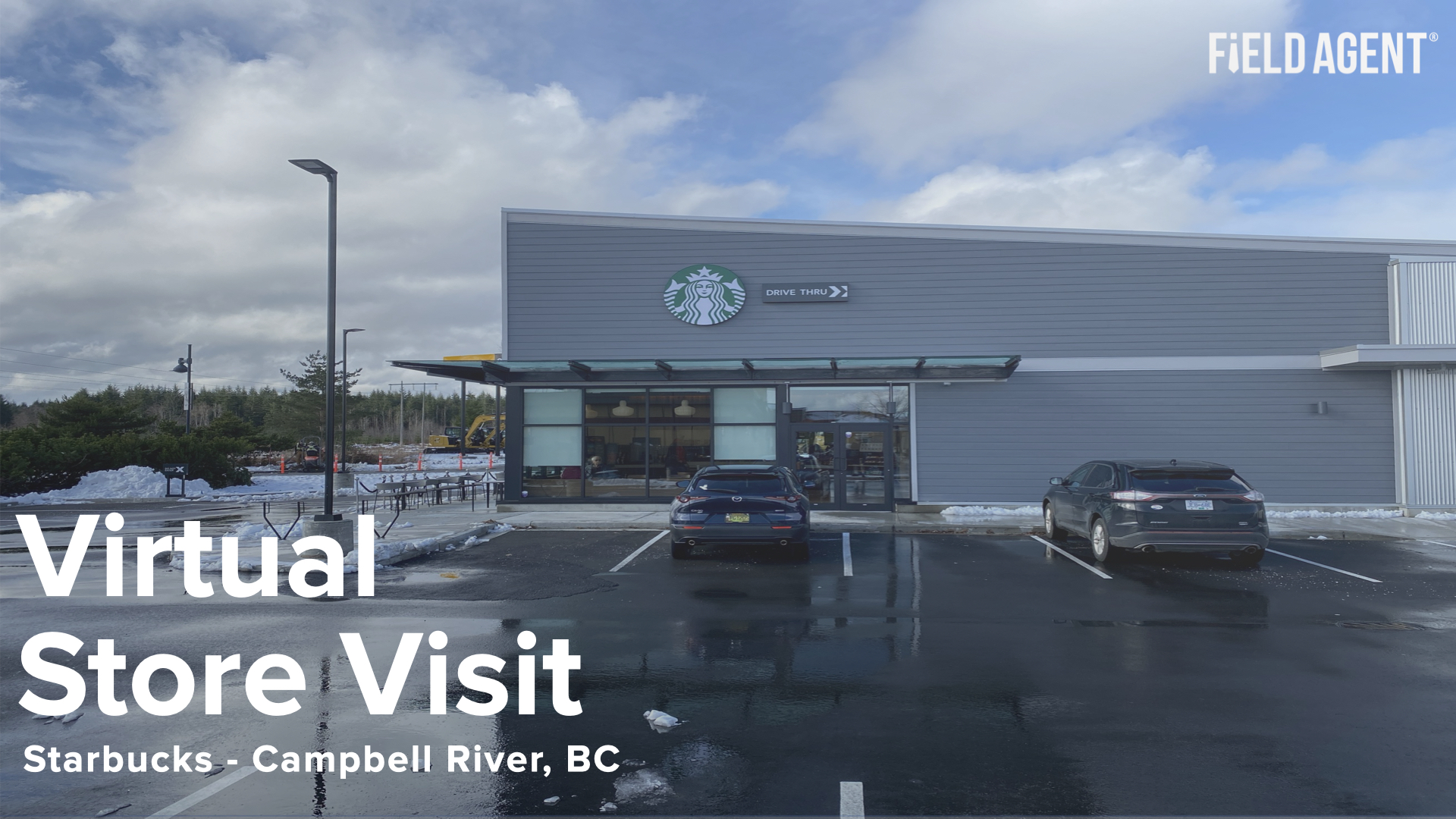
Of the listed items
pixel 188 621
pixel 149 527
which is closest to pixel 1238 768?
pixel 188 621

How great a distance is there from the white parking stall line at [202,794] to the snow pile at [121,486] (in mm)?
30240

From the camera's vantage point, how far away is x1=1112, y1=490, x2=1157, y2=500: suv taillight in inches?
483

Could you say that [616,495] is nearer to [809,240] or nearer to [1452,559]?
[809,240]

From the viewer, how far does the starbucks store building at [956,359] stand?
67.7 feet

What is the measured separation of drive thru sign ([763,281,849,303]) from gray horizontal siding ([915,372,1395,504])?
313 centimetres

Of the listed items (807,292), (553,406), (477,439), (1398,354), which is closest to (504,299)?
(553,406)

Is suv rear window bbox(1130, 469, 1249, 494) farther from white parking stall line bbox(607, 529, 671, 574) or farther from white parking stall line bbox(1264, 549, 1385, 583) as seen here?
white parking stall line bbox(607, 529, 671, 574)

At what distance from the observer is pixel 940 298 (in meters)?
21.7

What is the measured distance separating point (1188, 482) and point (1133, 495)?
81 centimetres

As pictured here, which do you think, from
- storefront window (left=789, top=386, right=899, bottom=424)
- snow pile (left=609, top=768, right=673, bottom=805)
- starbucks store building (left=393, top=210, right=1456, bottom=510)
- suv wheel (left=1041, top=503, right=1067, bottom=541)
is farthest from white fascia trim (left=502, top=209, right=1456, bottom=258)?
snow pile (left=609, top=768, right=673, bottom=805)

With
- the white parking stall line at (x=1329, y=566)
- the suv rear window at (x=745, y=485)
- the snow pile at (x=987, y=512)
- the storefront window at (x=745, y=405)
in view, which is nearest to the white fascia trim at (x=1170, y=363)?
the snow pile at (x=987, y=512)

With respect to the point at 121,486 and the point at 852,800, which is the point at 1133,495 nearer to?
the point at 852,800

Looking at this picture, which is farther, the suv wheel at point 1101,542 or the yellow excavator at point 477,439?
the yellow excavator at point 477,439

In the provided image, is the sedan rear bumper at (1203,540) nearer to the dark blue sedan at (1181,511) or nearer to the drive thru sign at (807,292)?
the dark blue sedan at (1181,511)
